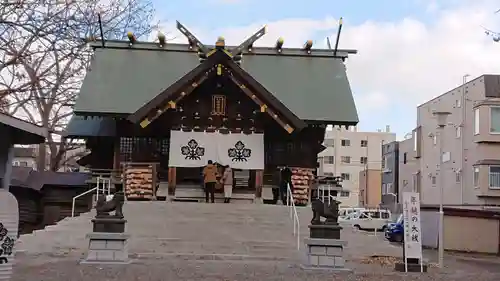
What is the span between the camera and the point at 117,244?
14391mm

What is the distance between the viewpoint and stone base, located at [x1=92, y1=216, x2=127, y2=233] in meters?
14.5

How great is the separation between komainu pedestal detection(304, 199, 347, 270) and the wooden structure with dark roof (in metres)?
10.7

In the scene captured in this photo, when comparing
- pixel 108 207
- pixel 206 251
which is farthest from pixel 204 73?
pixel 108 207

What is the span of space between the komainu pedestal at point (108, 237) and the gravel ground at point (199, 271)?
13.6 inches

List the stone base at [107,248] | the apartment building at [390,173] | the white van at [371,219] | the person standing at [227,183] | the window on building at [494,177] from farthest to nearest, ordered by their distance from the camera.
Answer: the apartment building at [390,173] < the white van at [371,219] < the window on building at [494,177] < the person standing at [227,183] < the stone base at [107,248]

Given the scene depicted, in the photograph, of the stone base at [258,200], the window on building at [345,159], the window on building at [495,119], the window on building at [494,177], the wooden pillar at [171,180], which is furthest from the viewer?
the window on building at [345,159]

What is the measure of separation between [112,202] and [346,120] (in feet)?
45.6

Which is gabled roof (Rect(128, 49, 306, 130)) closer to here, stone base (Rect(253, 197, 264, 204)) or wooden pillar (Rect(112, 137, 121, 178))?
wooden pillar (Rect(112, 137, 121, 178))

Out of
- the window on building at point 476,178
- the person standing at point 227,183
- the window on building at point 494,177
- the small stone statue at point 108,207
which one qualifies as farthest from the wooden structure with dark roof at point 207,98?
the window on building at point 476,178

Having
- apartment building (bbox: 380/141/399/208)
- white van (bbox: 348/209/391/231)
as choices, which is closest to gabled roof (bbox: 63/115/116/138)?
white van (bbox: 348/209/391/231)

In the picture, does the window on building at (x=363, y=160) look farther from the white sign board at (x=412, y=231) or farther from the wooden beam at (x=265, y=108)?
the white sign board at (x=412, y=231)

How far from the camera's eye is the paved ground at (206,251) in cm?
1316

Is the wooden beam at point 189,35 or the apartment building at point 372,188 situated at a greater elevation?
the wooden beam at point 189,35

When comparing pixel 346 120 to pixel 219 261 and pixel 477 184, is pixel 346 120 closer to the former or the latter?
pixel 219 261
